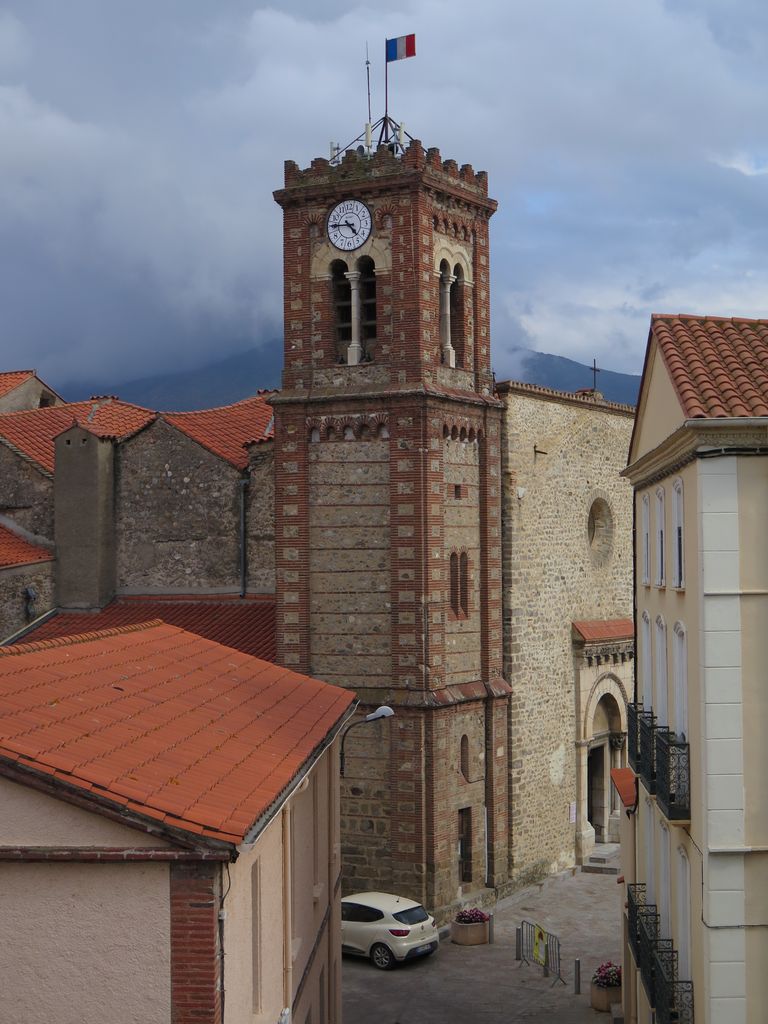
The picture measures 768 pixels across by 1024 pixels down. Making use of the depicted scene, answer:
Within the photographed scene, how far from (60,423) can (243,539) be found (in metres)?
8.01

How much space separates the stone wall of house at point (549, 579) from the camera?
111 ft

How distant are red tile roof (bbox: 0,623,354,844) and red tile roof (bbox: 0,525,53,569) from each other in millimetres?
16970

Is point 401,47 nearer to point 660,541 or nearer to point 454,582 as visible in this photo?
point 454,582

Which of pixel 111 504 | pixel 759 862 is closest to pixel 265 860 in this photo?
pixel 759 862

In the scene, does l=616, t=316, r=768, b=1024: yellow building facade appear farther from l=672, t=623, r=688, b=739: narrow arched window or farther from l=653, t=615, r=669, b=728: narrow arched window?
l=653, t=615, r=669, b=728: narrow arched window

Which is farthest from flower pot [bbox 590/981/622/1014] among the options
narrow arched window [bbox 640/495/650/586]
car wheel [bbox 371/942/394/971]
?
narrow arched window [bbox 640/495/650/586]

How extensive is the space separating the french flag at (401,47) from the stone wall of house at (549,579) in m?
8.08

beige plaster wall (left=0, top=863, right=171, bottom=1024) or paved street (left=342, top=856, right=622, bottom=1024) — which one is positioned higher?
beige plaster wall (left=0, top=863, right=171, bottom=1024)

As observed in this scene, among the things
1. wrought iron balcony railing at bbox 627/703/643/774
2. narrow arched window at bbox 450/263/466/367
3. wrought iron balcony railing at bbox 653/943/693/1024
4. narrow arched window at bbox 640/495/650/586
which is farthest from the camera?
narrow arched window at bbox 450/263/466/367

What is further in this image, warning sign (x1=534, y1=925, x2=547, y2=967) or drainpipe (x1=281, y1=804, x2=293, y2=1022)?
warning sign (x1=534, y1=925, x2=547, y2=967)

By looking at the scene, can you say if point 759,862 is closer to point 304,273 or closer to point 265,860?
point 265,860

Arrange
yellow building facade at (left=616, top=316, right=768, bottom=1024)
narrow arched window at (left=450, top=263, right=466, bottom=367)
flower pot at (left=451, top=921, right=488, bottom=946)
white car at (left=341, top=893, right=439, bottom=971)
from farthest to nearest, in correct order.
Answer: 1. narrow arched window at (left=450, top=263, right=466, bottom=367)
2. flower pot at (left=451, top=921, right=488, bottom=946)
3. white car at (left=341, top=893, right=439, bottom=971)
4. yellow building facade at (left=616, top=316, right=768, bottom=1024)

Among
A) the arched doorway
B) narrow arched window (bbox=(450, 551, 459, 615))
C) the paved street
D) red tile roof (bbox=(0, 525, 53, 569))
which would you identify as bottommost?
the paved street

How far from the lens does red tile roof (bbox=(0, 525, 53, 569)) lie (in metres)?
34.8
